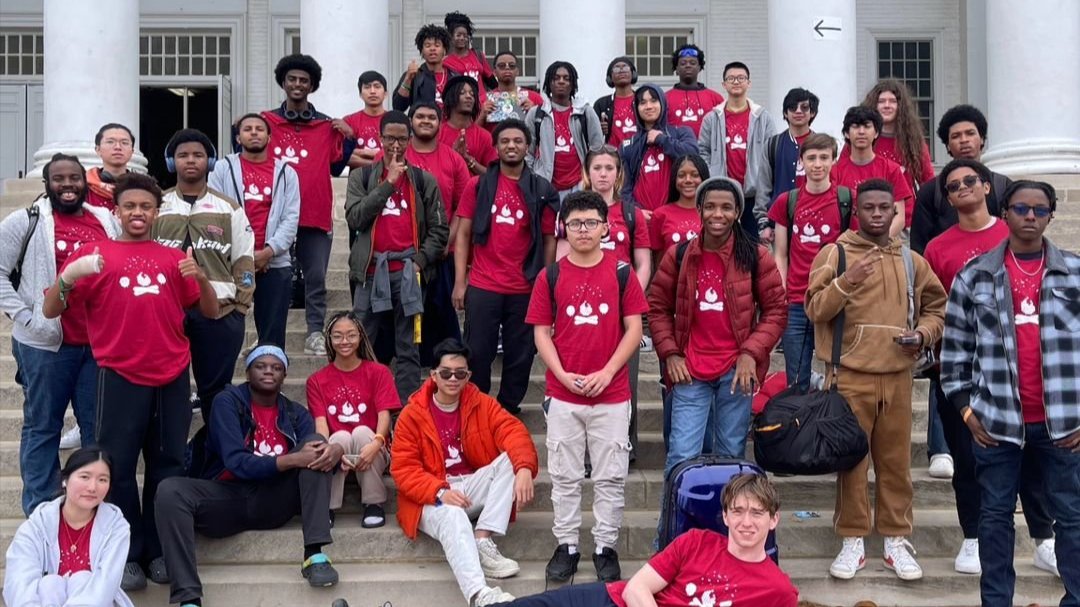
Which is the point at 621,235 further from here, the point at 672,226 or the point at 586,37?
the point at 586,37

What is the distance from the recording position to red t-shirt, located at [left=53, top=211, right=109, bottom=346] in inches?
270

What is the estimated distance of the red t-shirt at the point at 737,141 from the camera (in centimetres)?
1005

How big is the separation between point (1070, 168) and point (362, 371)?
9.42 meters

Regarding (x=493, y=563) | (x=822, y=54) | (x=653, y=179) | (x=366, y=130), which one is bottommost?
(x=493, y=563)

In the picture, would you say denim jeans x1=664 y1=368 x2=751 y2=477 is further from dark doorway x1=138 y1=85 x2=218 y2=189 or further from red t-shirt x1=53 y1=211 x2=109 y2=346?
dark doorway x1=138 y1=85 x2=218 y2=189

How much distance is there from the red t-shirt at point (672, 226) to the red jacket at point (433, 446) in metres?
1.71

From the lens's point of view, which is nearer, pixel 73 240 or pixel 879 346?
pixel 879 346

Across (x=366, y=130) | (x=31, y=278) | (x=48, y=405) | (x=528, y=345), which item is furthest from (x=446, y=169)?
(x=48, y=405)

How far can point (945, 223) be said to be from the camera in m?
7.34

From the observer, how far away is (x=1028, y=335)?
19.5 feet

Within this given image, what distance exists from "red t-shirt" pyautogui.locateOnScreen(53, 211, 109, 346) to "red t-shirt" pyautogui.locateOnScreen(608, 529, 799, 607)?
11.6 ft

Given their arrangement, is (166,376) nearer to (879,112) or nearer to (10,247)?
(10,247)

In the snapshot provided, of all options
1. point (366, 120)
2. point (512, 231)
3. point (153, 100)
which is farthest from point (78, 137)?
point (512, 231)

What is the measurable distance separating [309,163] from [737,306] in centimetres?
359
